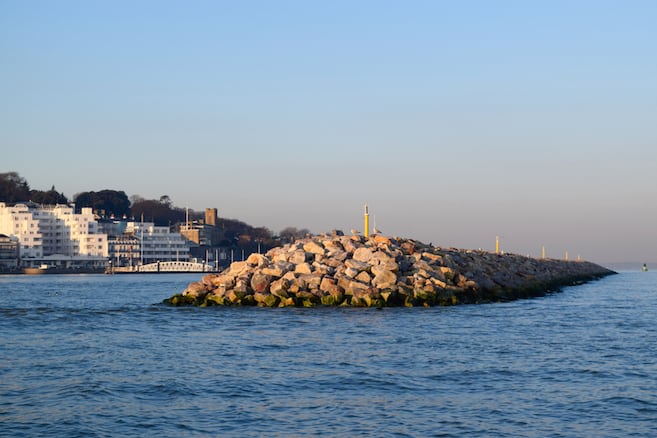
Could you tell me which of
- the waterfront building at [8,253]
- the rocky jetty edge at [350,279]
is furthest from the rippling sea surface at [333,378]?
the waterfront building at [8,253]

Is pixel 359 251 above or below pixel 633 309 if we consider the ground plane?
above

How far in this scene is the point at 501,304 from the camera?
37.7 m

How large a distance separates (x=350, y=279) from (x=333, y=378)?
20.0 meters

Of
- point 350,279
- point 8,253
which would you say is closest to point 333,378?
point 350,279

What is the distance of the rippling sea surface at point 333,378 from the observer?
40.7 feet

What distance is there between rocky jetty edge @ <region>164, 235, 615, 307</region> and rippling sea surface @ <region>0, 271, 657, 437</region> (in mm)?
6236

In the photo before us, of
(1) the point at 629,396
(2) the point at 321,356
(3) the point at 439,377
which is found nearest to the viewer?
(1) the point at 629,396

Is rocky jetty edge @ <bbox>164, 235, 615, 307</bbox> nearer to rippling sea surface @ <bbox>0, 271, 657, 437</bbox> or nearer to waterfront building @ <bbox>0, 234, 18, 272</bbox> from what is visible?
rippling sea surface @ <bbox>0, 271, 657, 437</bbox>

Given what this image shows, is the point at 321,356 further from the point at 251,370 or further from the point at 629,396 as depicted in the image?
the point at 629,396

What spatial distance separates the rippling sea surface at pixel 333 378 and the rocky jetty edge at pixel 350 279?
624cm

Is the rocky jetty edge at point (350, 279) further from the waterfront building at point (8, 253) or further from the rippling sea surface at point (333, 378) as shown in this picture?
the waterfront building at point (8, 253)

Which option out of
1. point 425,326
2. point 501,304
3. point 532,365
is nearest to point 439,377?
point 532,365

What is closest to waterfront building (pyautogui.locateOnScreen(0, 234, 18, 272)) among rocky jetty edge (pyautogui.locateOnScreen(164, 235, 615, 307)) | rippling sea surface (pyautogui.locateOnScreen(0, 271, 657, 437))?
rocky jetty edge (pyautogui.locateOnScreen(164, 235, 615, 307))

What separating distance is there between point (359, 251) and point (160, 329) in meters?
14.3
